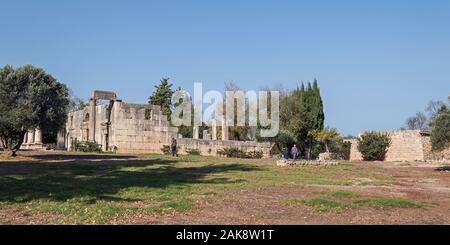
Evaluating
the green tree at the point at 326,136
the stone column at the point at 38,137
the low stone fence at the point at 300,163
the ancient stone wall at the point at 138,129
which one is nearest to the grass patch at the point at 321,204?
the low stone fence at the point at 300,163

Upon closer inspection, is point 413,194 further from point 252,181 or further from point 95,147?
point 95,147

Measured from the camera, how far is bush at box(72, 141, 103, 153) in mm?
44263

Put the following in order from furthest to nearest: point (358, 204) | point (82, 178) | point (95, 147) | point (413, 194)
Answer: point (95, 147), point (82, 178), point (413, 194), point (358, 204)

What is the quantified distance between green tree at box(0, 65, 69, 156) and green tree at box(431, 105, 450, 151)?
76.0 ft

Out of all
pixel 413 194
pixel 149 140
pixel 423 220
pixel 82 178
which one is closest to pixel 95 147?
pixel 149 140

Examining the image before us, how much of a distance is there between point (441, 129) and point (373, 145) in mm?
22461

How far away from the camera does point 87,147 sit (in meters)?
44.5

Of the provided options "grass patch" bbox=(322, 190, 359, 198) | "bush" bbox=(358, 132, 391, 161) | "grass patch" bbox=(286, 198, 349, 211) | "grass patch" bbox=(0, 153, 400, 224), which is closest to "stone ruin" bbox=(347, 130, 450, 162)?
"bush" bbox=(358, 132, 391, 161)

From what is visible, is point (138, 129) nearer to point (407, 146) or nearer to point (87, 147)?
point (87, 147)

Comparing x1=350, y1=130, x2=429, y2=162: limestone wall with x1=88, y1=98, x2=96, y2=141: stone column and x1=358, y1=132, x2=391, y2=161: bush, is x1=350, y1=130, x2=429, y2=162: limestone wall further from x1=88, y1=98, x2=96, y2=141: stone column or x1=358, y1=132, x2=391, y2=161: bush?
x1=88, y1=98, x2=96, y2=141: stone column

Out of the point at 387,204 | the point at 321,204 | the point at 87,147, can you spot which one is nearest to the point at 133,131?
the point at 87,147
